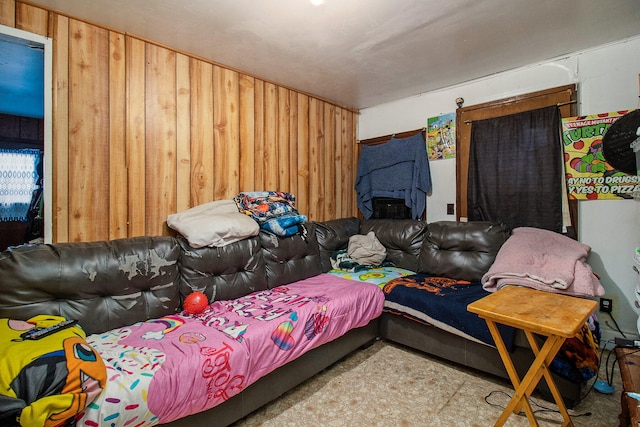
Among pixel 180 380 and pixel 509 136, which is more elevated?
pixel 509 136

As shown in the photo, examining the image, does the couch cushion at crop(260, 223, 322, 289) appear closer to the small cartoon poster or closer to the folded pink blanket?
the folded pink blanket

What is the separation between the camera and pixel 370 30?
2119 mm

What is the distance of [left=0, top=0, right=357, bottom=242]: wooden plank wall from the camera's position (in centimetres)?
194

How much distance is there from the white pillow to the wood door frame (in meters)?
2.17

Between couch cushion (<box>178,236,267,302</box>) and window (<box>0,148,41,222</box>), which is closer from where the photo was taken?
window (<box>0,148,41,222</box>)

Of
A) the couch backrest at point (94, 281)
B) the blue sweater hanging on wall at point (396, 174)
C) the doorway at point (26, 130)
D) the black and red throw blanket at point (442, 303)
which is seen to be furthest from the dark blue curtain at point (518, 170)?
the doorway at point (26, 130)

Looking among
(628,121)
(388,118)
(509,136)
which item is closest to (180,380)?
(628,121)

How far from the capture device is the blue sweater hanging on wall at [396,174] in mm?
3398

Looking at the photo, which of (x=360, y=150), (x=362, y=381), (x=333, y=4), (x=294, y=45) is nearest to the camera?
(x=333, y=4)

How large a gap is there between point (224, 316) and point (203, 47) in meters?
2.03

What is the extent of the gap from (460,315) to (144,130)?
104 inches

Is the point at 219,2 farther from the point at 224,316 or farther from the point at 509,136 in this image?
the point at 509,136

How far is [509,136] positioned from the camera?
2.81 meters

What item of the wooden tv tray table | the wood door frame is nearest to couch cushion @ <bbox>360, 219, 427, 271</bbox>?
the wood door frame
